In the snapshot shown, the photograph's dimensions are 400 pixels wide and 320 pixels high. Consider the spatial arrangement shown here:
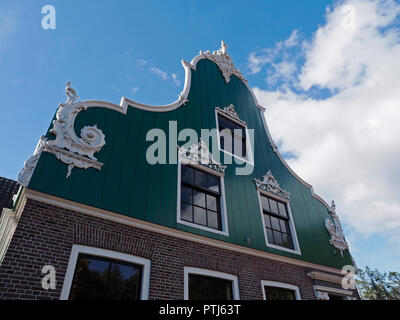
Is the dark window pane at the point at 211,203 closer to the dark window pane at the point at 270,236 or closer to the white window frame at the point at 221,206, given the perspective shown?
the white window frame at the point at 221,206

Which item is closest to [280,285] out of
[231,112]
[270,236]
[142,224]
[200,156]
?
[270,236]

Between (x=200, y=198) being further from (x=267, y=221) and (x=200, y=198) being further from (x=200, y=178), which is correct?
(x=267, y=221)

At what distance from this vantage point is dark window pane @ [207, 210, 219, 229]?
27.0 ft

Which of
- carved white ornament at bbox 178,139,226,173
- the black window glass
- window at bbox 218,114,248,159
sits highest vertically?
window at bbox 218,114,248,159

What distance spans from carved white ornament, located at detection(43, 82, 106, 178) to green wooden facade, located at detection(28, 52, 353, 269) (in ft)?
A: 0.46

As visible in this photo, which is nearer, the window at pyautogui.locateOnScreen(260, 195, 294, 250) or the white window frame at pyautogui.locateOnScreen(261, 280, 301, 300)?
the white window frame at pyautogui.locateOnScreen(261, 280, 301, 300)

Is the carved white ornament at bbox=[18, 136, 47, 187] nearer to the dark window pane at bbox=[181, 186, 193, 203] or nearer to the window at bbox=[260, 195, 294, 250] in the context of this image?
the dark window pane at bbox=[181, 186, 193, 203]

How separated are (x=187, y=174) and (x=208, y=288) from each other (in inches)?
129

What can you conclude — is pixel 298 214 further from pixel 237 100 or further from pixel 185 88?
pixel 185 88

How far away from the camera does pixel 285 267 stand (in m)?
8.94

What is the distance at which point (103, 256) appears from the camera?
226 inches

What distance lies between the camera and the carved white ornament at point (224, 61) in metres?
12.6

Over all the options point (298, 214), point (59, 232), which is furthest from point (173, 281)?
point (298, 214)

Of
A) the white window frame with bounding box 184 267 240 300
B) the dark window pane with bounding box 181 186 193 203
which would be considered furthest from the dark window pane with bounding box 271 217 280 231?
the dark window pane with bounding box 181 186 193 203
